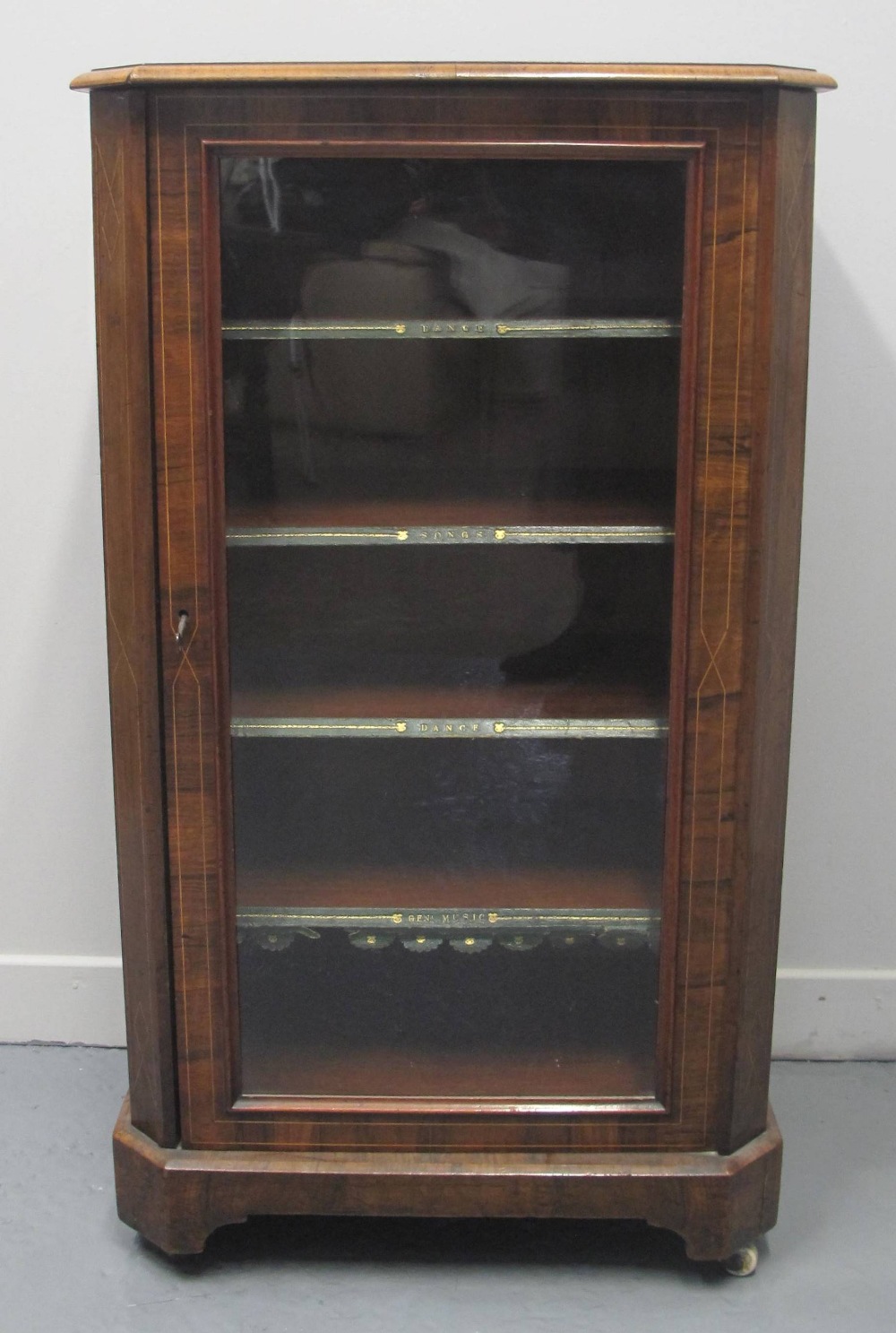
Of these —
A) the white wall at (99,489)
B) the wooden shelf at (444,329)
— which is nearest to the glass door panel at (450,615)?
the wooden shelf at (444,329)

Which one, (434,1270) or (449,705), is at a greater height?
(449,705)

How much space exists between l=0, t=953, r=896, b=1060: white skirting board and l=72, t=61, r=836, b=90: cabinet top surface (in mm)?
1036

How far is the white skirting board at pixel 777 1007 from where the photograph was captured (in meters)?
1.74

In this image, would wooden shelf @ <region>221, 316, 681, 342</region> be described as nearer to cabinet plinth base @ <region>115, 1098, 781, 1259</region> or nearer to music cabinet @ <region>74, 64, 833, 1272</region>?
music cabinet @ <region>74, 64, 833, 1272</region>

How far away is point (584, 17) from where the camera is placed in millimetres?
1528

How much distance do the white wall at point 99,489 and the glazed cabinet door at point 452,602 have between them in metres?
0.42

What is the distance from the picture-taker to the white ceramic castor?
4.44 ft

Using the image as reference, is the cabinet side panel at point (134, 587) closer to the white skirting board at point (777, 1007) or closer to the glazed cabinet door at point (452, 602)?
the glazed cabinet door at point (452, 602)

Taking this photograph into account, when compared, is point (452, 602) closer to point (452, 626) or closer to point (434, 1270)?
point (452, 626)

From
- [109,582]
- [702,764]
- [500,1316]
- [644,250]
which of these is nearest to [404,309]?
[644,250]

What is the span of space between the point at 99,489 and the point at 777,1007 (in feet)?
3.31

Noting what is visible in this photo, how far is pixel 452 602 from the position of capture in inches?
→ 52.5

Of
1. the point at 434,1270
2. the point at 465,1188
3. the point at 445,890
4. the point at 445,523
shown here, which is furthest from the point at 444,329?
the point at 434,1270

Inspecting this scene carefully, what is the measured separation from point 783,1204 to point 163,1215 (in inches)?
24.4
